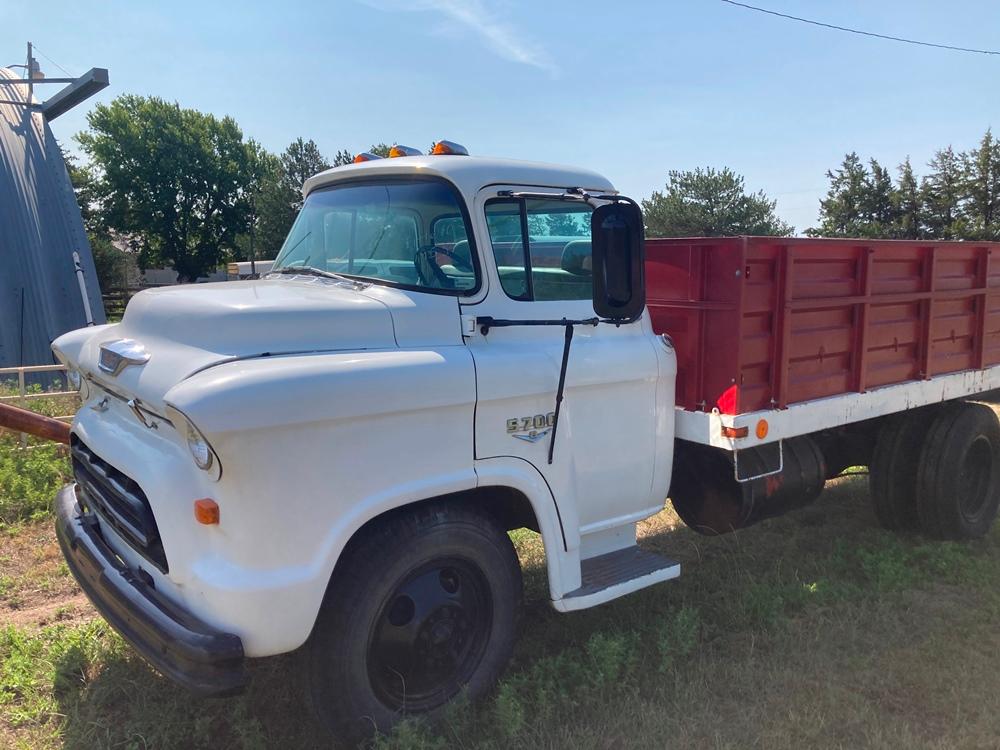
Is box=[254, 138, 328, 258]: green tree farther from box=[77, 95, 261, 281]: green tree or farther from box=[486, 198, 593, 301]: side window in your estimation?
box=[486, 198, 593, 301]: side window

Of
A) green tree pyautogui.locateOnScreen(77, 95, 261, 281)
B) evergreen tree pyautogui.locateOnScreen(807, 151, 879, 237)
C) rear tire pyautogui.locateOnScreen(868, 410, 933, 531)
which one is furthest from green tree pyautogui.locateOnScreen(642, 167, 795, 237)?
rear tire pyautogui.locateOnScreen(868, 410, 933, 531)

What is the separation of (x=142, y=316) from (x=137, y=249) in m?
47.8

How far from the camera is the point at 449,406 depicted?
279 cm

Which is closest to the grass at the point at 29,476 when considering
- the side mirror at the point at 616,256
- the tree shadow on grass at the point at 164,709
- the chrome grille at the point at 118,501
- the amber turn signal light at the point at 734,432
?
the tree shadow on grass at the point at 164,709

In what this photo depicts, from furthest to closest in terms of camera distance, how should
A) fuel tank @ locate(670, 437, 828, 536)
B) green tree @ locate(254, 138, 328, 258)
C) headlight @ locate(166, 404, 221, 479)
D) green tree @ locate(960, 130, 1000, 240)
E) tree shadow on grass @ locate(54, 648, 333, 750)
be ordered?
green tree @ locate(254, 138, 328, 258), green tree @ locate(960, 130, 1000, 240), fuel tank @ locate(670, 437, 828, 536), tree shadow on grass @ locate(54, 648, 333, 750), headlight @ locate(166, 404, 221, 479)

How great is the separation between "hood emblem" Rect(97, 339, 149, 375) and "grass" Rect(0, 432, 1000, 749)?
4.65 feet

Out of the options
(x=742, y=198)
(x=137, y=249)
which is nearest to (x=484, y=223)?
(x=742, y=198)

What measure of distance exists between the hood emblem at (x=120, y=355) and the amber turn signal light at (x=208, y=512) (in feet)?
2.18

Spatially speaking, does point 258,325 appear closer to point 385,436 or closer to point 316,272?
point 385,436

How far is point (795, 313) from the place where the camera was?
3887 millimetres

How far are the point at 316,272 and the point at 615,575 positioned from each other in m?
1.91

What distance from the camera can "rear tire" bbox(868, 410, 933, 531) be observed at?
5.09m

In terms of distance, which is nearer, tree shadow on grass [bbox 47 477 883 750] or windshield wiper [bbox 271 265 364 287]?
tree shadow on grass [bbox 47 477 883 750]

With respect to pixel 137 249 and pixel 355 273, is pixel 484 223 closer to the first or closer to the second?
pixel 355 273
